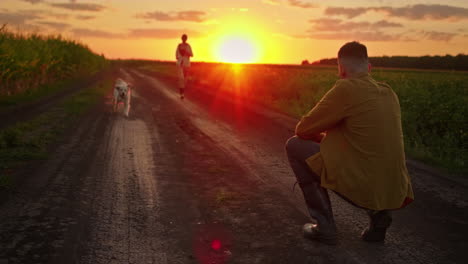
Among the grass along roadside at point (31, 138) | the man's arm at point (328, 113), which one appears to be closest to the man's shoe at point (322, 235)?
the man's arm at point (328, 113)

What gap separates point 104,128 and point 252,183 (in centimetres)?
586

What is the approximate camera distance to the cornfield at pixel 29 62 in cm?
1705

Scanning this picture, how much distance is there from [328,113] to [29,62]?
59.4 feet

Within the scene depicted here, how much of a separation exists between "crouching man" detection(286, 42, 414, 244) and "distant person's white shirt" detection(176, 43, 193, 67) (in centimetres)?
1627

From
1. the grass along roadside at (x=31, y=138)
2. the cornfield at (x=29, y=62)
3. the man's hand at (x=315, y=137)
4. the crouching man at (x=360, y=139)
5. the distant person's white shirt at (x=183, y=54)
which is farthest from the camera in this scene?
the distant person's white shirt at (x=183, y=54)

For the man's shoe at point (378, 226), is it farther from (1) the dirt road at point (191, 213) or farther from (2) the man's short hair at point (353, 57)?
(2) the man's short hair at point (353, 57)

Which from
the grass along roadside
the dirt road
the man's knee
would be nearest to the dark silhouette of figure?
the grass along roadside

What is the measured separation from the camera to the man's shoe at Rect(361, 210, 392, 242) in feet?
13.7

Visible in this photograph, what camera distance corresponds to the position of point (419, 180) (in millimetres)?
6852

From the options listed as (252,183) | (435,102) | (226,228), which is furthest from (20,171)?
(435,102)

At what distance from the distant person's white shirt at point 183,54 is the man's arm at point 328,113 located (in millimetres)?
16234

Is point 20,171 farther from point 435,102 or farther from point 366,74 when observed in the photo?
point 435,102

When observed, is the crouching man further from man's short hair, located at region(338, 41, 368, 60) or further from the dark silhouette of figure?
the dark silhouette of figure

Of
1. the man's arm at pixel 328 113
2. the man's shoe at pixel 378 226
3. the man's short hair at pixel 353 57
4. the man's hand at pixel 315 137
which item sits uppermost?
the man's short hair at pixel 353 57
